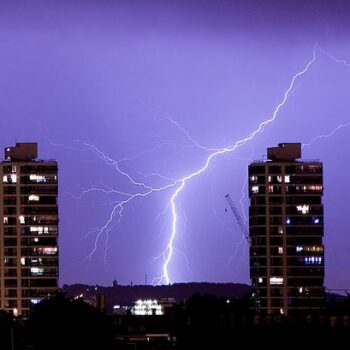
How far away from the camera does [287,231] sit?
169500 mm

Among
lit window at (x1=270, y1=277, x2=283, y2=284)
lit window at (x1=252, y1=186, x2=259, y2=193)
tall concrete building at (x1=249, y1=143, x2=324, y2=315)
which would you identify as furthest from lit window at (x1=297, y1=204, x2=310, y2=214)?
lit window at (x1=270, y1=277, x2=283, y2=284)

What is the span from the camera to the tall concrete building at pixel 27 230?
167 metres

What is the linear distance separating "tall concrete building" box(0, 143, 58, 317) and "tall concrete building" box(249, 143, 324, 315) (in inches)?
676

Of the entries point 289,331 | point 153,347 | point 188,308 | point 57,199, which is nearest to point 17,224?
point 57,199

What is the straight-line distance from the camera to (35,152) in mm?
169875

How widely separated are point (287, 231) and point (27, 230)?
71.9 feet

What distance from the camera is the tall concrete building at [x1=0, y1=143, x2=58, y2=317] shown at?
167m

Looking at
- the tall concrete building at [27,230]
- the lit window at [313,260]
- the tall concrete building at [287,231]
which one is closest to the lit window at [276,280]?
the tall concrete building at [287,231]

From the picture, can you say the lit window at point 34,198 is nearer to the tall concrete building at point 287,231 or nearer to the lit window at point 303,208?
the tall concrete building at point 287,231

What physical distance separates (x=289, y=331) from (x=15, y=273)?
2568 inches

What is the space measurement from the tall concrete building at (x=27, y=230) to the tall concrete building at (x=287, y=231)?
676 inches

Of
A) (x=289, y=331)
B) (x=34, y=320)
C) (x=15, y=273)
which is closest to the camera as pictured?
(x=289, y=331)

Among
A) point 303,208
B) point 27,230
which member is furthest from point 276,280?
point 27,230

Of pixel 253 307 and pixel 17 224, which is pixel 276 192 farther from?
pixel 17 224
